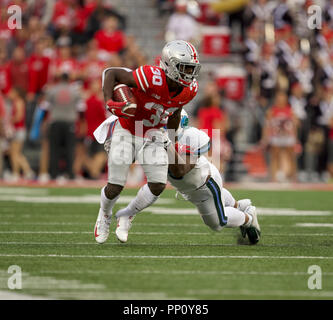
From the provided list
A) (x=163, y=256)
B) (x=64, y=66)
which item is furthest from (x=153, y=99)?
(x=64, y=66)

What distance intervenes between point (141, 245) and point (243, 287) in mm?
2032

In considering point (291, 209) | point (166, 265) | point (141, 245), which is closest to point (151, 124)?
point (141, 245)

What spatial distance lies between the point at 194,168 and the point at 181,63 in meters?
0.76

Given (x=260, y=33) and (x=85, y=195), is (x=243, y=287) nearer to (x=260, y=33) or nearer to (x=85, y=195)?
(x=85, y=195)

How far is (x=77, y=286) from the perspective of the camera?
201 inches

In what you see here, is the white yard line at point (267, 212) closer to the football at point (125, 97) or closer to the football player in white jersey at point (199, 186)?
the football player in white jersey at point (199, 186)

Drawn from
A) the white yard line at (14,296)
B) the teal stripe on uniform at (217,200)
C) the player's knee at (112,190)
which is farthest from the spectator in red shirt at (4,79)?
the white yard line at (14,296)

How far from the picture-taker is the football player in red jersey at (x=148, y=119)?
22.5ft

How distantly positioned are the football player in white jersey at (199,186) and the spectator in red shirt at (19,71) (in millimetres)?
8803

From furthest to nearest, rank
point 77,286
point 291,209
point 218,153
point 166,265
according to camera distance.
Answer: point 218,153, point 291,209, point 166,265, point 77,286

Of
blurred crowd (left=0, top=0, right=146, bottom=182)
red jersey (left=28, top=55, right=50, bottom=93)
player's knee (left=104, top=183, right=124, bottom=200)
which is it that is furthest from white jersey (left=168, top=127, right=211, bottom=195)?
red jersey (left=28, top=55, right=50, bottom=93)

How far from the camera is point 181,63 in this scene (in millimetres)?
6785

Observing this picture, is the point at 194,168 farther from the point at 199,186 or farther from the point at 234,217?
the point at 234,217

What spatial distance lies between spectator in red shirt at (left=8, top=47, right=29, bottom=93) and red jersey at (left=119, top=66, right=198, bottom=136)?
8.79 meters
